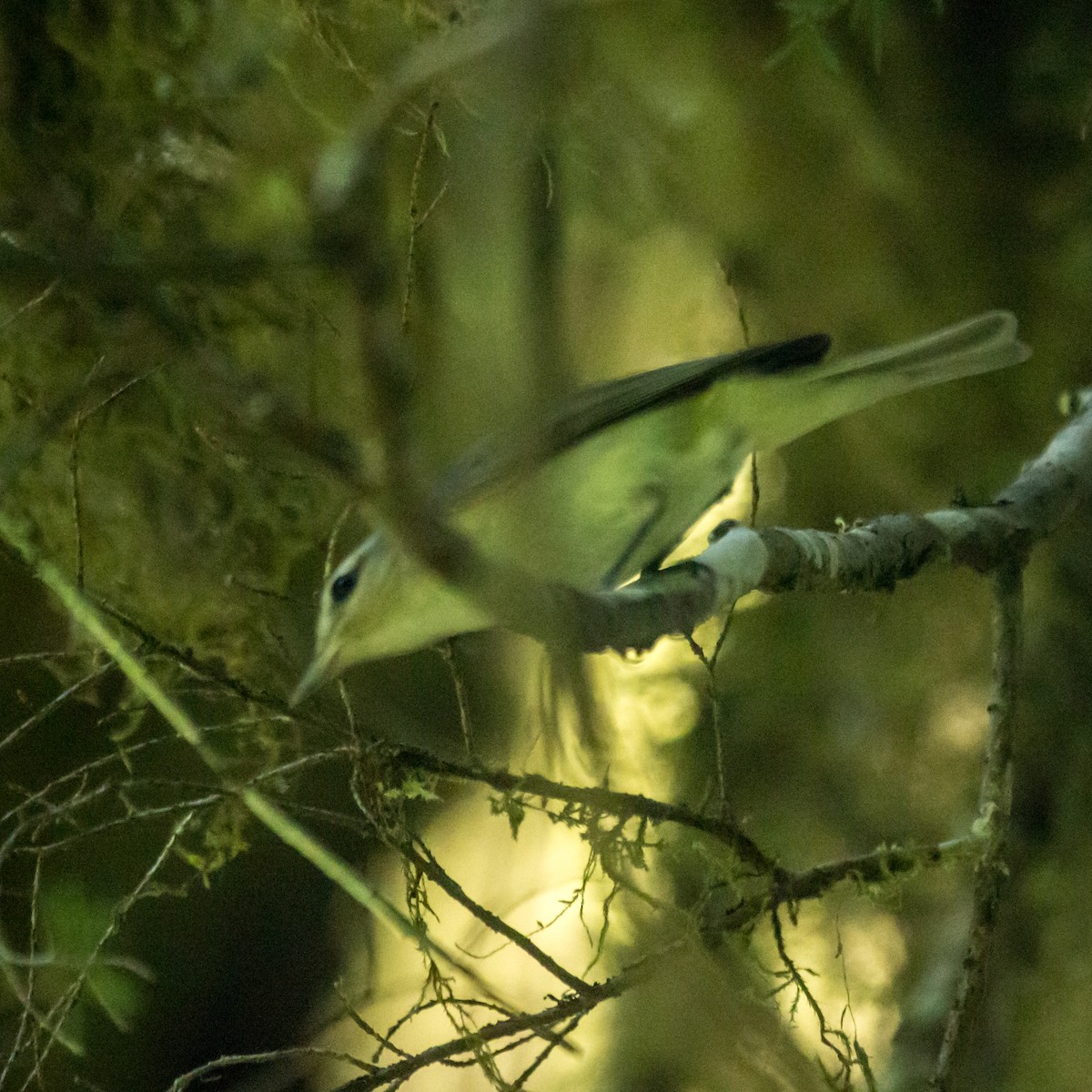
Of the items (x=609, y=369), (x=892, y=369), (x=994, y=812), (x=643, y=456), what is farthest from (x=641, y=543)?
(x=609, y=369)

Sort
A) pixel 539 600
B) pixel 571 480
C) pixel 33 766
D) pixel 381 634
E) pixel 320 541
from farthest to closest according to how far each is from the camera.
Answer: pixel 33 766 < pixel 320 541 < pixel 571 480 < pixel 381 634 < pixel 539 600

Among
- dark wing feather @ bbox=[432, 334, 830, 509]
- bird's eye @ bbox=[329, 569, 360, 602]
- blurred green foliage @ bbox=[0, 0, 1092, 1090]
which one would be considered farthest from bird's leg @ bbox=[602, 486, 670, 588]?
bird's eye @ bbox=[329, 569, 360, 602]

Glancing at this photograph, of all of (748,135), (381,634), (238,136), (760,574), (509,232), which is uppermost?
(238,136)

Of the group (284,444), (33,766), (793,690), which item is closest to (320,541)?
(33,766)

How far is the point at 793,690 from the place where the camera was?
429 cm

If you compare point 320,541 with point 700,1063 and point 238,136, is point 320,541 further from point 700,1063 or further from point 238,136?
point 700,1063

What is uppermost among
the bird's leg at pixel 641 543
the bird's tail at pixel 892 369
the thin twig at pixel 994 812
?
the bird's leg at pixel 641 543

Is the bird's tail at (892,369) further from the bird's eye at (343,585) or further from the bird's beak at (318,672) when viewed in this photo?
the bird's beak at (318,672)

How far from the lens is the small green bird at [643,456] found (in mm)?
2229

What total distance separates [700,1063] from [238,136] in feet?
10.2

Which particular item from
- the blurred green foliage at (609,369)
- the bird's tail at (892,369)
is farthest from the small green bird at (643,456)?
the blurred green foliage at (609,369)

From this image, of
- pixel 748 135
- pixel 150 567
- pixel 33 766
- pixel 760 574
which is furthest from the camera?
pixel 33 766

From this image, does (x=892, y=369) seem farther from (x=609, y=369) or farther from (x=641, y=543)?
(x=609, y=369)

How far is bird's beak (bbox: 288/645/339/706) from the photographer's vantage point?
7.02 feet
